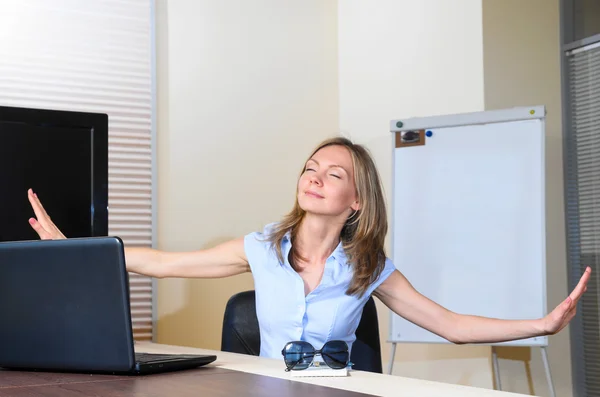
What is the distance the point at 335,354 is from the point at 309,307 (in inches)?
27.4

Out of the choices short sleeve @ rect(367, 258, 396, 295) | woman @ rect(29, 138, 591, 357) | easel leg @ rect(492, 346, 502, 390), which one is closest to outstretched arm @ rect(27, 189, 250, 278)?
woman @ rect(29, 138, 591, 357)

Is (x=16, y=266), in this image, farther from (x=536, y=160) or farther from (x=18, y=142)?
(x=536, y=160)

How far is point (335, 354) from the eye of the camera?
154 centimetres

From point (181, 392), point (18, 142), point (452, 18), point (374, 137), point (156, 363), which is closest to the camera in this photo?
point (181, 392)

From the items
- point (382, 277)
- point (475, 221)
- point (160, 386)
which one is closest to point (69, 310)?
point (160, 386)

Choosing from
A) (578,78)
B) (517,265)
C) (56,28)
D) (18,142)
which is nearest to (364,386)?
(18,142)

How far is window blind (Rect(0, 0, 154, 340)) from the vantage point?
3641 mm

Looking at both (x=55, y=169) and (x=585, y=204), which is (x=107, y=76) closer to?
Result: (x=55, y=169)

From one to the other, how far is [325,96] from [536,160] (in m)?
1.44

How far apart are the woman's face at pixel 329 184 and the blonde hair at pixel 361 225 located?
2cm

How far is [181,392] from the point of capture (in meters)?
1.29

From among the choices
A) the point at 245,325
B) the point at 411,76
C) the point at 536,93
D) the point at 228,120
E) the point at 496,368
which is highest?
the point at 411,76

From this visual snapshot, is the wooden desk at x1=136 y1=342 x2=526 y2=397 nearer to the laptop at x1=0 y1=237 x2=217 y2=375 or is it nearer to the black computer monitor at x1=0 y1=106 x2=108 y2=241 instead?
the laptop at x1=0 y1=237 x2=217 y2=375

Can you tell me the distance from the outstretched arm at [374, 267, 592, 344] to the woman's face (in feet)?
0.87
